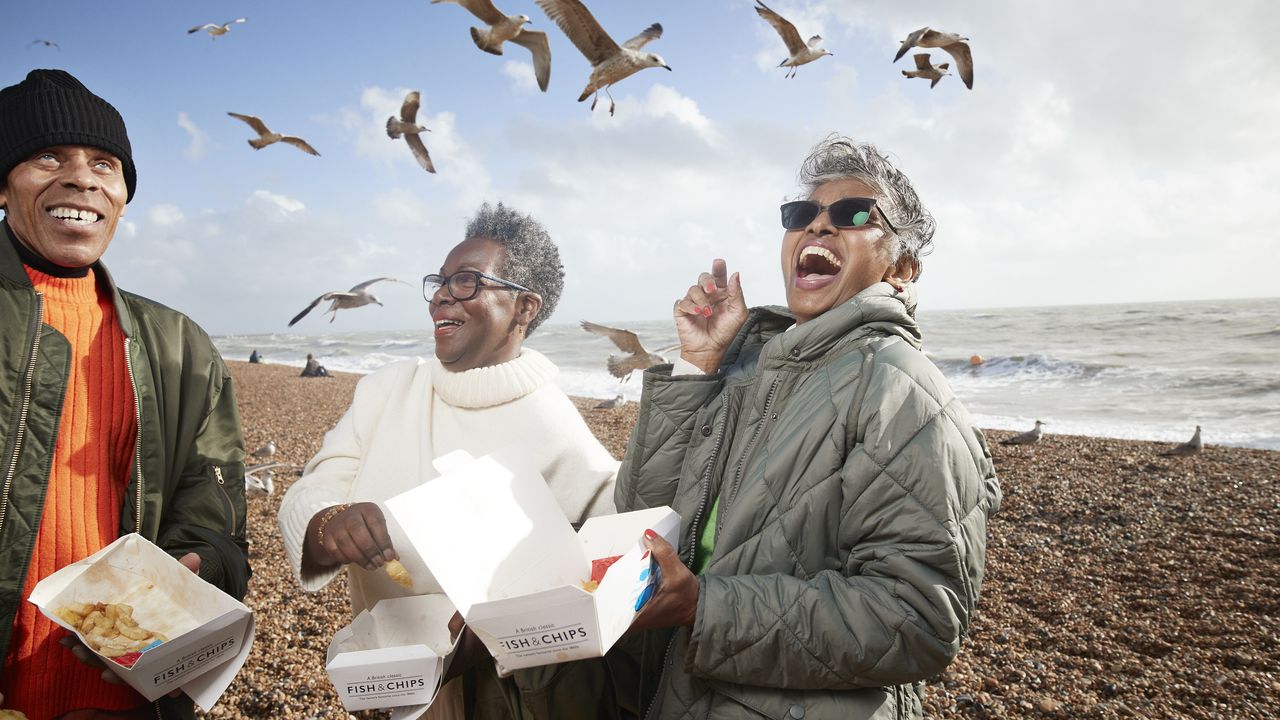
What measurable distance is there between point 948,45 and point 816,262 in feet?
15.7

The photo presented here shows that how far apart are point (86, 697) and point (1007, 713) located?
4.12 meters

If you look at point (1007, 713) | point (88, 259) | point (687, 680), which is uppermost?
point (88, 259)

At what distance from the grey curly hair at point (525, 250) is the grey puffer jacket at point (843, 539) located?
112cm

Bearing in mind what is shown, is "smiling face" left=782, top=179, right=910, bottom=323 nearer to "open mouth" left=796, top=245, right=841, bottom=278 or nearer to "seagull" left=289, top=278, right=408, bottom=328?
"open mouth" left=796, top=245, right=841, bottom=278

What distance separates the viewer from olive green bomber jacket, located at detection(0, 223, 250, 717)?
5.90 feet

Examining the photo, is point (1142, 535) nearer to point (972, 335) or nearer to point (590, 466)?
point (590, 466)

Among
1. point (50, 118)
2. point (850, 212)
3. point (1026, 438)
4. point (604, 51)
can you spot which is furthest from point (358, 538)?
point (1026, 438)

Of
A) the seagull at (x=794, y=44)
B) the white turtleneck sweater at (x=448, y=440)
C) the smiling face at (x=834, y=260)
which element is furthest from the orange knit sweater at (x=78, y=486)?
the seagull at (x=794, y=44)

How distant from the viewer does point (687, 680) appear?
5.27 ft

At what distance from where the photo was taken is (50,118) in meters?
1.90

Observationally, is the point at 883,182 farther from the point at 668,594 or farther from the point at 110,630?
the point at 110,630

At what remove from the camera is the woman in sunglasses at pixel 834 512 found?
141cm

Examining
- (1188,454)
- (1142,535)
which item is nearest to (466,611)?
(1142,535)

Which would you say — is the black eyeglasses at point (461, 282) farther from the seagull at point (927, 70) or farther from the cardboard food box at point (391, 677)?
the seagull at point (927, 70)
